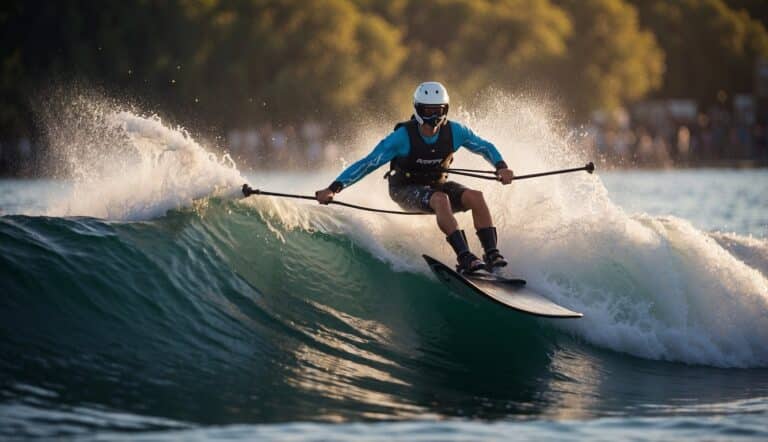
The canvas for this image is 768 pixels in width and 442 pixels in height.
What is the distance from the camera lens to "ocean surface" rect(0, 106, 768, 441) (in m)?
9.01

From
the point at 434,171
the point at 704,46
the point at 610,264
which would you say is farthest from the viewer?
the point at 704,46

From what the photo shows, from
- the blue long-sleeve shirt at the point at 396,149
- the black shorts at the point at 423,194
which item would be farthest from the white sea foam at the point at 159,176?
the black shorts at the point at 423,194

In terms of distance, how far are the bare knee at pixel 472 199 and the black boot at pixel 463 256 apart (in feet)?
1.13

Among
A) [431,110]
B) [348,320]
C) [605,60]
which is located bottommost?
[348,320]

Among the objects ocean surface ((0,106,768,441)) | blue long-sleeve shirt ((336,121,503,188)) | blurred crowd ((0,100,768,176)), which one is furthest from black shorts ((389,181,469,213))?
blurred crowd ((0,100,768,176))

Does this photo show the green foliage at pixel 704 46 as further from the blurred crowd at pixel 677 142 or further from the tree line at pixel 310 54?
the tree line at pixel 310 54

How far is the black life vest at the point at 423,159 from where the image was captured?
1216 cm

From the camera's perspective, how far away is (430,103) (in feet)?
39.2

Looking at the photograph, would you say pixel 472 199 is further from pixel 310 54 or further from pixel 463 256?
pixel 310 54

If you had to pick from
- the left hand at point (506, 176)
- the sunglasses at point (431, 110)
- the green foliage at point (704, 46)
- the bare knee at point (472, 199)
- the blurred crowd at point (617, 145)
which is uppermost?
the green foliage at point (704, 46)

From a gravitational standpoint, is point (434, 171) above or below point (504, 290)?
above

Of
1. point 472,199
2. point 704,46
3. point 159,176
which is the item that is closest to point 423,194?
point 472,199

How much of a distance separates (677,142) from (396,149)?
6611 centimetres

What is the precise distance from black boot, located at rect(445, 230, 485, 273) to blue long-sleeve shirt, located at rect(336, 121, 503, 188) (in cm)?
101
